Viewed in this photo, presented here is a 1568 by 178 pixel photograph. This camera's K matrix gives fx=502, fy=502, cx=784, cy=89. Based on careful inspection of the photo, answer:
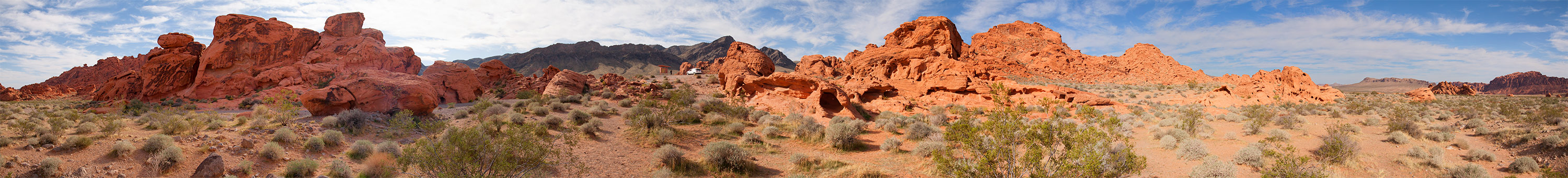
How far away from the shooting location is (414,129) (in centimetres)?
1193

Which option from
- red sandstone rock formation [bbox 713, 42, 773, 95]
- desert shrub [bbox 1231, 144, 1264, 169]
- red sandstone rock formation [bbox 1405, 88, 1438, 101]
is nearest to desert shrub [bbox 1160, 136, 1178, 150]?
desert shrub [bbox 1231, 144, 1264, 169]

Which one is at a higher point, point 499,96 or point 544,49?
point 544,49

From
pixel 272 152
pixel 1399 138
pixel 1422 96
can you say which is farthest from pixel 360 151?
pixel 1422 96

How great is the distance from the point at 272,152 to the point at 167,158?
45.9 inches

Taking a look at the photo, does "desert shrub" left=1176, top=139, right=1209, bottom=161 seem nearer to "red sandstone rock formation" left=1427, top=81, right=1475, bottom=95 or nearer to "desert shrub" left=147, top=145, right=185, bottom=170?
"desert shrub" left=147, top=145, right=185, bottom=170

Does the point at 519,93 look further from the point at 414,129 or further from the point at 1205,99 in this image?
the point at 1205,99

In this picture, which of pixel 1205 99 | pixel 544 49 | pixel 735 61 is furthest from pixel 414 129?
pixel 544 49

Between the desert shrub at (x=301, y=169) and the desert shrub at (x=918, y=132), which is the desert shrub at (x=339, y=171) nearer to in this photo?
the desert shrub at (x=301, y=169)

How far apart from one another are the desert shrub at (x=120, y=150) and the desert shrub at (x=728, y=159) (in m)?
7.67

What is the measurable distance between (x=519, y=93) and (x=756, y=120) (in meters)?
16.5

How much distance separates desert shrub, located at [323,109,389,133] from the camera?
11.0 m

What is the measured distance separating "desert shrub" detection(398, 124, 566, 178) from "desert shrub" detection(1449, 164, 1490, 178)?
12.0 metres

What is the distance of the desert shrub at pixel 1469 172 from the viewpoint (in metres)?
6.73

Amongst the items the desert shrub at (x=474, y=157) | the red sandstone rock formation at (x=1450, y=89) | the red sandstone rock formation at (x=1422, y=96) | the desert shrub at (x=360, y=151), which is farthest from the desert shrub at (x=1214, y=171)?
the red sandstone rock formation at (x=1450, y=89)
